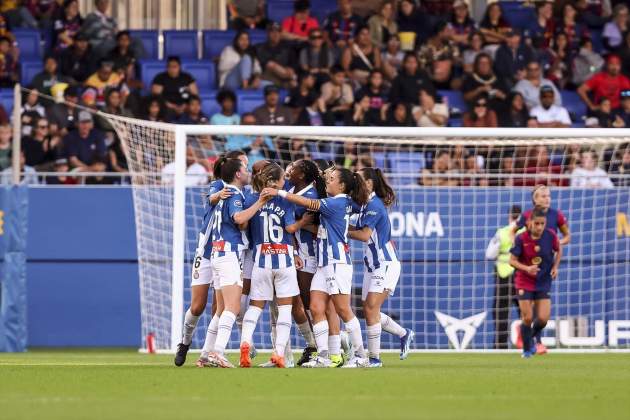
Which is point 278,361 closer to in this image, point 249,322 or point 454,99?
point 249,322

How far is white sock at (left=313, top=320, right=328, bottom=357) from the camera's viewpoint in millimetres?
11852

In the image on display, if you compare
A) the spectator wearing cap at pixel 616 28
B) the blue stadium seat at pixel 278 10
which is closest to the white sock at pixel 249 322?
the blue stadium seat at pixel 278 10

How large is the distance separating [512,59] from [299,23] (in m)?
3.52

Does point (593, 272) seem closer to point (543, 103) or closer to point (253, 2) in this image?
point (543, 103)

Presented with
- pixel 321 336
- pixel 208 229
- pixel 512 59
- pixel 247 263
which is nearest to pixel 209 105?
pixel 512 59

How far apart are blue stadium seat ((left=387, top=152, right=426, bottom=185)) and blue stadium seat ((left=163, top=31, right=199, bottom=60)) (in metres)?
5.04

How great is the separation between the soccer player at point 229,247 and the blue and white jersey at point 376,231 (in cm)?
120

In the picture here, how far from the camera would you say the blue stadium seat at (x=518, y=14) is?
24.0m

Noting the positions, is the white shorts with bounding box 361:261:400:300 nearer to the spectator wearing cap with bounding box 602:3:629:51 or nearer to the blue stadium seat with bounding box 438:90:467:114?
the blue stadium seat with bounding box 438:90:467:114

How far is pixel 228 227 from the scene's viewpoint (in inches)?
461

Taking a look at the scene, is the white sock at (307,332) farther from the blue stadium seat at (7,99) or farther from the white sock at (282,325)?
the blue stadium seat at (7,99)

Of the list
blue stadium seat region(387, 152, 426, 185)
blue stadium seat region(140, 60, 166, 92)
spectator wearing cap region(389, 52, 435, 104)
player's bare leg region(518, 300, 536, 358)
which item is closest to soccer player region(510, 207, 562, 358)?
player's bare leg region(518, 300, 536, 358)

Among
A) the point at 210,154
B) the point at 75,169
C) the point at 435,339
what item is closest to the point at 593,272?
the point at 435,339

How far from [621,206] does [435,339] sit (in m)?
3.08
